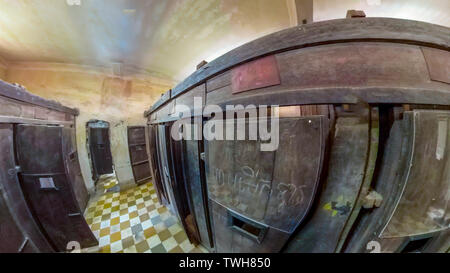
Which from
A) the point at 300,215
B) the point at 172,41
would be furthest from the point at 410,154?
the point at 172,41

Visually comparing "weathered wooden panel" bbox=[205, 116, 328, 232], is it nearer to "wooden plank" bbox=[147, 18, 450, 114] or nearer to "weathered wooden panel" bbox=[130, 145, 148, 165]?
"wooden plank" bbox=[147, 18, 450, 114]

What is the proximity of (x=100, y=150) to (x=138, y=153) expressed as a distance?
2.24 metres

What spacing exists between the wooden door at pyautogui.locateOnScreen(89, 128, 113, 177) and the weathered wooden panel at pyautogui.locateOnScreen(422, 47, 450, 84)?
6.67 metres

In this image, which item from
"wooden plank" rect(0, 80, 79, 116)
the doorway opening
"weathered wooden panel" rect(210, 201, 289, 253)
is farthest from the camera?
the doorway opening

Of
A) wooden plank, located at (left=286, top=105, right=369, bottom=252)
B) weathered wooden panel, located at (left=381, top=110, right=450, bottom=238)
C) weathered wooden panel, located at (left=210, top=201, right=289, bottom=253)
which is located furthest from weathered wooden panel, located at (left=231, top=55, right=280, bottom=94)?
weathered wooden panel, located at (left=210, top=201, right=289, bottom=253)

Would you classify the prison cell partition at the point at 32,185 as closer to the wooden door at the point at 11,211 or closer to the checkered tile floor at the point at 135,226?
the wooden door at the point at 11,211

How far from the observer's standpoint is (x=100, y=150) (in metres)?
4.59

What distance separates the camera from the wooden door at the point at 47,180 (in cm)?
150

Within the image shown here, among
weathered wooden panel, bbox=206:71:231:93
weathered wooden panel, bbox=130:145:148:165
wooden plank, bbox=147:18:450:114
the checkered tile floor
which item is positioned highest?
wooden plank, bbox=147:18:450:114

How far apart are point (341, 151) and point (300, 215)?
1.85 ft

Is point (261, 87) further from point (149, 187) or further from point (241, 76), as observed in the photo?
point (149, 187)

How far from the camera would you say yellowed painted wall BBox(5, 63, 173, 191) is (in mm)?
2844

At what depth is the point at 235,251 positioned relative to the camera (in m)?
1.34

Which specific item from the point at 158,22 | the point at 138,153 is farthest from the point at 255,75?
the point at 138,153
